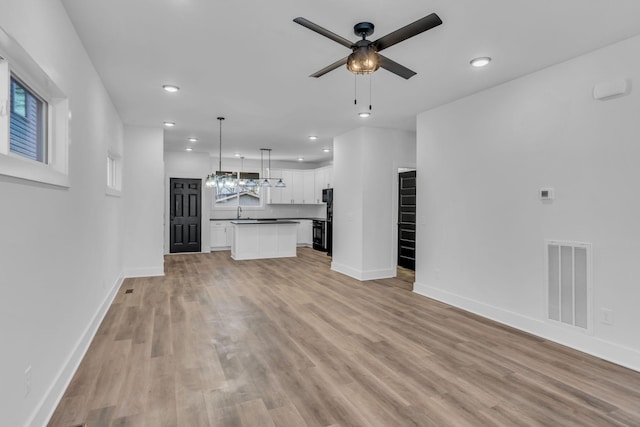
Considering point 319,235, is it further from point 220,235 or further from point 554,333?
point 554,333

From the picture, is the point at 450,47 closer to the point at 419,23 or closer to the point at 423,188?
the point at 419,23

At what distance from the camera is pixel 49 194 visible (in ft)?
7.16

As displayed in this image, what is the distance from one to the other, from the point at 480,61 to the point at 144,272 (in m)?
6.08

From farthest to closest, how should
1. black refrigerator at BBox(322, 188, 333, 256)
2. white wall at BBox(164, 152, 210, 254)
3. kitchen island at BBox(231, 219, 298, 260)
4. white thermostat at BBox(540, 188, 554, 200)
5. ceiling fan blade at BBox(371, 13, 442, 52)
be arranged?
black refrigerator at BBox(322, 188, 333, 256) → white wall at BBox(164, 152, 210, 254) → kitchen island at BBox(231, 219, 298, 260) → white thermostat at BBox(540, 188, 554, 200) → ceiling fan blade at BBox(371, 13, 442, 52)

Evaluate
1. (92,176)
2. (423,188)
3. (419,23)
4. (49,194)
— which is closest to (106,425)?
Result: (49,194)

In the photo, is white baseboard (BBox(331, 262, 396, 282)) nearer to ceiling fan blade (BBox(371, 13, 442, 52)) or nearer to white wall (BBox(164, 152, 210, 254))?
ceiling fan blade (BBox(371, 13, 442, 52))

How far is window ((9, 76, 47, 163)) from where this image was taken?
1.92m

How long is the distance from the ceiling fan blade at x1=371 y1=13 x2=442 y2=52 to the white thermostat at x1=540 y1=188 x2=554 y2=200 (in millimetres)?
2367

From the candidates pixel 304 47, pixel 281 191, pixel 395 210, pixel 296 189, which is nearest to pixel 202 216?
pixel 281 191

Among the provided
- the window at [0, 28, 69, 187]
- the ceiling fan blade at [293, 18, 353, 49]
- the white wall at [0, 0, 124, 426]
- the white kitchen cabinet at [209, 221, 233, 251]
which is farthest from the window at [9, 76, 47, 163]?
the white kitchen cabinet at [209, 221, 233, 251]

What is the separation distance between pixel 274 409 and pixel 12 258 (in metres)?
1.68

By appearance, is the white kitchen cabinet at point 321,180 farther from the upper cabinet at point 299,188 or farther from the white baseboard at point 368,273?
the white baseboard at point 368,273

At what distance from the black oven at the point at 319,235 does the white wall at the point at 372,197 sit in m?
2.90

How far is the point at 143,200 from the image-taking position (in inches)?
243
